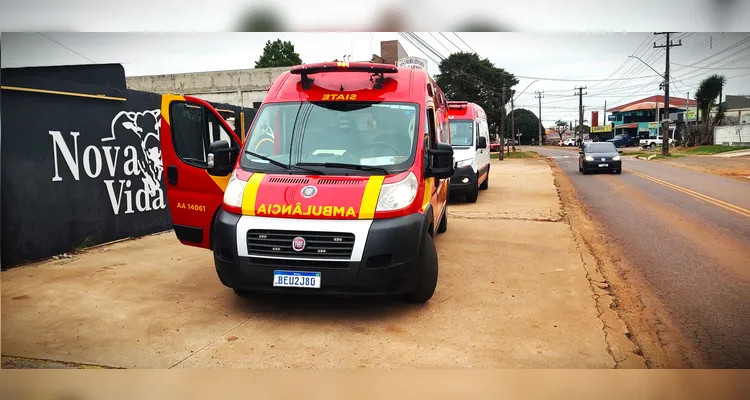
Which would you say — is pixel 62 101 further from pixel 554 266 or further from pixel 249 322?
pixel 554 266

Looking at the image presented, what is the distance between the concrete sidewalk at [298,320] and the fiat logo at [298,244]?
75 centimetres

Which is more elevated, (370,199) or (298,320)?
(370,199)

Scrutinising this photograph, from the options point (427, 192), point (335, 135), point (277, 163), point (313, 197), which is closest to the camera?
point (313, 197)

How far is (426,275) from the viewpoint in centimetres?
525

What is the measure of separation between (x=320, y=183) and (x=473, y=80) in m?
46.5

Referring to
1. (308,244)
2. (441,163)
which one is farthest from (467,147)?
(308,244)

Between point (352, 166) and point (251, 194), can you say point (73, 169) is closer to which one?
point (251, 194)

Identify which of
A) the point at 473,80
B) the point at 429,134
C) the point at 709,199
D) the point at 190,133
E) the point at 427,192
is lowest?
the point at 709,199

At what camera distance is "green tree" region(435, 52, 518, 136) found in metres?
48.5

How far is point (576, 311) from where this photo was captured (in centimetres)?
532

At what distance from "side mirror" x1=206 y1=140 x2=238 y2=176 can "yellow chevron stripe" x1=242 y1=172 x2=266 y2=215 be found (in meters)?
0.62

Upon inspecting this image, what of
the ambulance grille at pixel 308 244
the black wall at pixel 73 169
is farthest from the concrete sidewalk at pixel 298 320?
the ambulance grille at pixel 308 244

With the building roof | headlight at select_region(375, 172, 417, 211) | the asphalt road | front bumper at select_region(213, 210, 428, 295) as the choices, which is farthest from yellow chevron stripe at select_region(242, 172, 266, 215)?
the building roof

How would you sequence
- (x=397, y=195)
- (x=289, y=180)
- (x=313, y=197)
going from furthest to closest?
(x=289, y=180) < (x=397, y=195) < (x=313, y=197)
